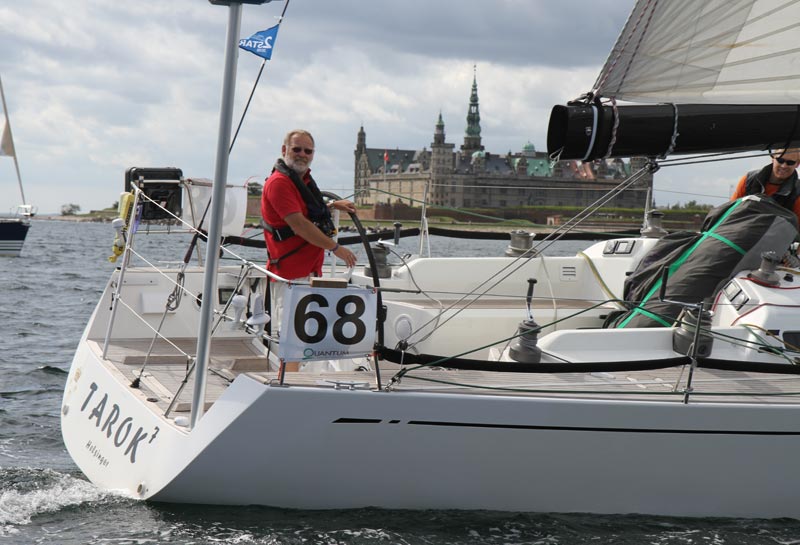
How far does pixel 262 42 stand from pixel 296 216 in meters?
0.79

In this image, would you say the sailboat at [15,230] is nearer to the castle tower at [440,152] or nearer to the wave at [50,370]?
the wave at [50,370]

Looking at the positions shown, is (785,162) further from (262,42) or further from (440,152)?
(440,152)

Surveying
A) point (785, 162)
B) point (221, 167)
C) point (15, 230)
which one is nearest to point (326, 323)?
point (221, 167)

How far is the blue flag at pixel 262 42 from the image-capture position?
3936 mm

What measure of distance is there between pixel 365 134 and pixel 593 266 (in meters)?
124

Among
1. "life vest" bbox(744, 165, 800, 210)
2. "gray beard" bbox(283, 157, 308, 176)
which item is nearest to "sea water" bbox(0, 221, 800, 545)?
"gray beard" bbox(283, 157, 308, 176)

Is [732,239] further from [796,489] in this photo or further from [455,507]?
[455,507]

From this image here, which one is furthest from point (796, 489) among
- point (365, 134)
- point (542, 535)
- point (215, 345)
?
point (365, 134)

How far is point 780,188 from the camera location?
5.43 m

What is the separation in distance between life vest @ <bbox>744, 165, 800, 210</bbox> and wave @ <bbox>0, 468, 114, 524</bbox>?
3901 mm

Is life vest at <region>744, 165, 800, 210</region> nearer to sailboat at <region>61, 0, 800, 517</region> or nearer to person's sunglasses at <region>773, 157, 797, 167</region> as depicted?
person's sunglasses at <region>773, 157, 797, 167</region>

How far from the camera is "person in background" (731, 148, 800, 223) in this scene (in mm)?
5344

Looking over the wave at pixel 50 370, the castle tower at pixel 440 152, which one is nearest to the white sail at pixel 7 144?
the wave at pixel 50 370

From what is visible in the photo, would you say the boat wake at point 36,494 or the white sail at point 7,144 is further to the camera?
the white sail at point 7,144
